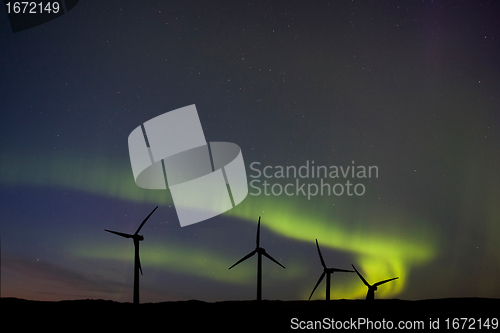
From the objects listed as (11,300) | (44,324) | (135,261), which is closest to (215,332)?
(135,261)

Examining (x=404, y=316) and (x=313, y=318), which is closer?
(x=313, y=318)

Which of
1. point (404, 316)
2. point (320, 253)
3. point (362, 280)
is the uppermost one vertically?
point (320, 253)

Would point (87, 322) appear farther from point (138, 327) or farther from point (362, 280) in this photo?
point (362, 280)

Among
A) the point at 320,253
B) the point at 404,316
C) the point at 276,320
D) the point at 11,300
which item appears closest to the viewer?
the point at 320,253

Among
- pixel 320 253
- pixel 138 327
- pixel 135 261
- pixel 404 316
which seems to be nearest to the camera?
pixel 135 261

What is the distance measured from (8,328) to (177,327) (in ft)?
72.2

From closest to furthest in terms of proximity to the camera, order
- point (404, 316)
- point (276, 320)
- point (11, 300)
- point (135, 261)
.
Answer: point (135, 261), point (276, 320), point (404, 316), point (11, 300)

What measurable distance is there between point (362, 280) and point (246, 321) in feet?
67.8

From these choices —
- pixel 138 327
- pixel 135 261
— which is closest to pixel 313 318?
pixel 138 327

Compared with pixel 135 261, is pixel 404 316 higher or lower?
lower

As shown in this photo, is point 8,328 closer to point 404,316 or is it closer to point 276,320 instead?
point 276,320

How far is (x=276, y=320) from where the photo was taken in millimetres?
73188

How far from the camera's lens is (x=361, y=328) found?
198ft

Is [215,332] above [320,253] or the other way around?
the other way around
